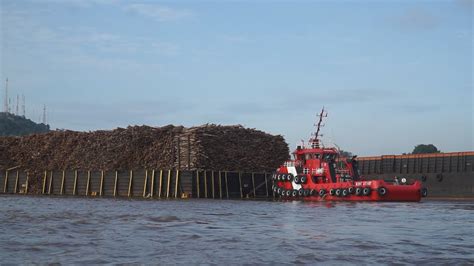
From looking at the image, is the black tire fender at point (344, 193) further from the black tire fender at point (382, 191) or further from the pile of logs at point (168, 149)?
the pile of logs at point (168, 149)

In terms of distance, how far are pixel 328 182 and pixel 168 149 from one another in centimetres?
983

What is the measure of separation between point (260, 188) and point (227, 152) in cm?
303

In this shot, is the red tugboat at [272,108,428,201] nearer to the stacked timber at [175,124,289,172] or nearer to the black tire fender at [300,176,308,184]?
the black tire fender at [300,176,308,184]

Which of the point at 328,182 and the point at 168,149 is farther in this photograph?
the point at 168,149

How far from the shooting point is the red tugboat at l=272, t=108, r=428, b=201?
31.6 meters

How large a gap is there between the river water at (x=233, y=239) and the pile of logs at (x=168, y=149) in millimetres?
16059

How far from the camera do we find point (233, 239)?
13.6 m

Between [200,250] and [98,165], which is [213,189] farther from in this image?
[200,250]

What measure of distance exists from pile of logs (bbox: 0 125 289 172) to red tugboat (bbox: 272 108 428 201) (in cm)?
324

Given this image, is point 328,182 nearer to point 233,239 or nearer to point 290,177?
point 290,177

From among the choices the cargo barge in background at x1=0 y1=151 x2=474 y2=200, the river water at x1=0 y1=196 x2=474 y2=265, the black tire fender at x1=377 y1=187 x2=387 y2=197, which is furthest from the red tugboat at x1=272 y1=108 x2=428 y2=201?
the river water at x1=0 y1=196 x2=474 y2=265

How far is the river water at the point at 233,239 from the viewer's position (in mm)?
10789

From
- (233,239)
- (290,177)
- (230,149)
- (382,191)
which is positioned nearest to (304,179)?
(290,177)

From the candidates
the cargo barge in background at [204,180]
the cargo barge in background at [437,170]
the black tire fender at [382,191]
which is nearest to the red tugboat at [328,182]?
the black tire fender at [382,191]
